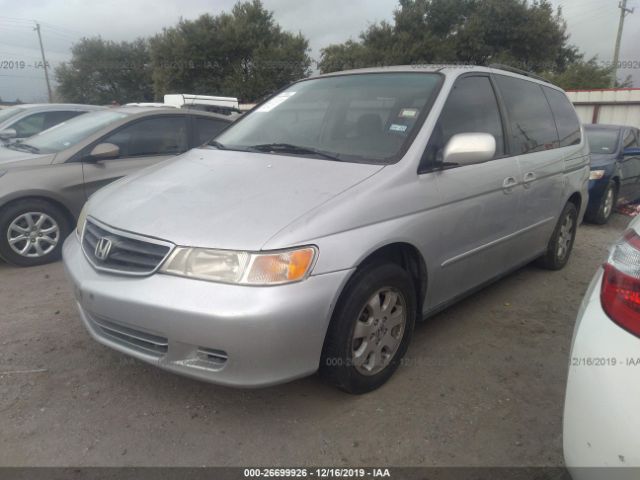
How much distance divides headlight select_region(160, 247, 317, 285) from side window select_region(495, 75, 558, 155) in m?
2.19

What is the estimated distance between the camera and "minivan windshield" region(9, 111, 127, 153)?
5164mm

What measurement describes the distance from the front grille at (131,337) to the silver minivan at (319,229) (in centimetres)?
1

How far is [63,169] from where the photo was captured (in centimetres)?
484

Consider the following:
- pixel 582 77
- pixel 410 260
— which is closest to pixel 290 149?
pixel 410 260

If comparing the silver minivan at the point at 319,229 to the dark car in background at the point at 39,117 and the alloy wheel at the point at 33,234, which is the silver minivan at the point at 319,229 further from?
the dark car in background at the point at 39,117

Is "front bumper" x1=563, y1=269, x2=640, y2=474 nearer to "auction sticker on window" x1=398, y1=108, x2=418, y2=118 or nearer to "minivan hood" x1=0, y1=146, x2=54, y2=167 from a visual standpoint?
"auction sticker on window" x1=398, y1=108, x2=418, y2=118

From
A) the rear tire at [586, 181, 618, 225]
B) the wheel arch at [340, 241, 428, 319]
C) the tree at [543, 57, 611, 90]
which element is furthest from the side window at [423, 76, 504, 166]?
the tree at [543, 57, 611, 90]

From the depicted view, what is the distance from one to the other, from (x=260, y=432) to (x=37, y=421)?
1.09 metres

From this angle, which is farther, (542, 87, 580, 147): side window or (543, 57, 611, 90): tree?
(543, 57, 611, 90): tree

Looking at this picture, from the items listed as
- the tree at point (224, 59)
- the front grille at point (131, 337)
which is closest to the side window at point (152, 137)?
the front grille at point (131, 337)

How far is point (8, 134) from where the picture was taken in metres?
7.02

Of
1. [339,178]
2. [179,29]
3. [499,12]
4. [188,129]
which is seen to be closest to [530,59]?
[499,12]

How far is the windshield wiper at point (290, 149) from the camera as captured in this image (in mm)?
2940

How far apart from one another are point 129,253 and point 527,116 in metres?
3.13
